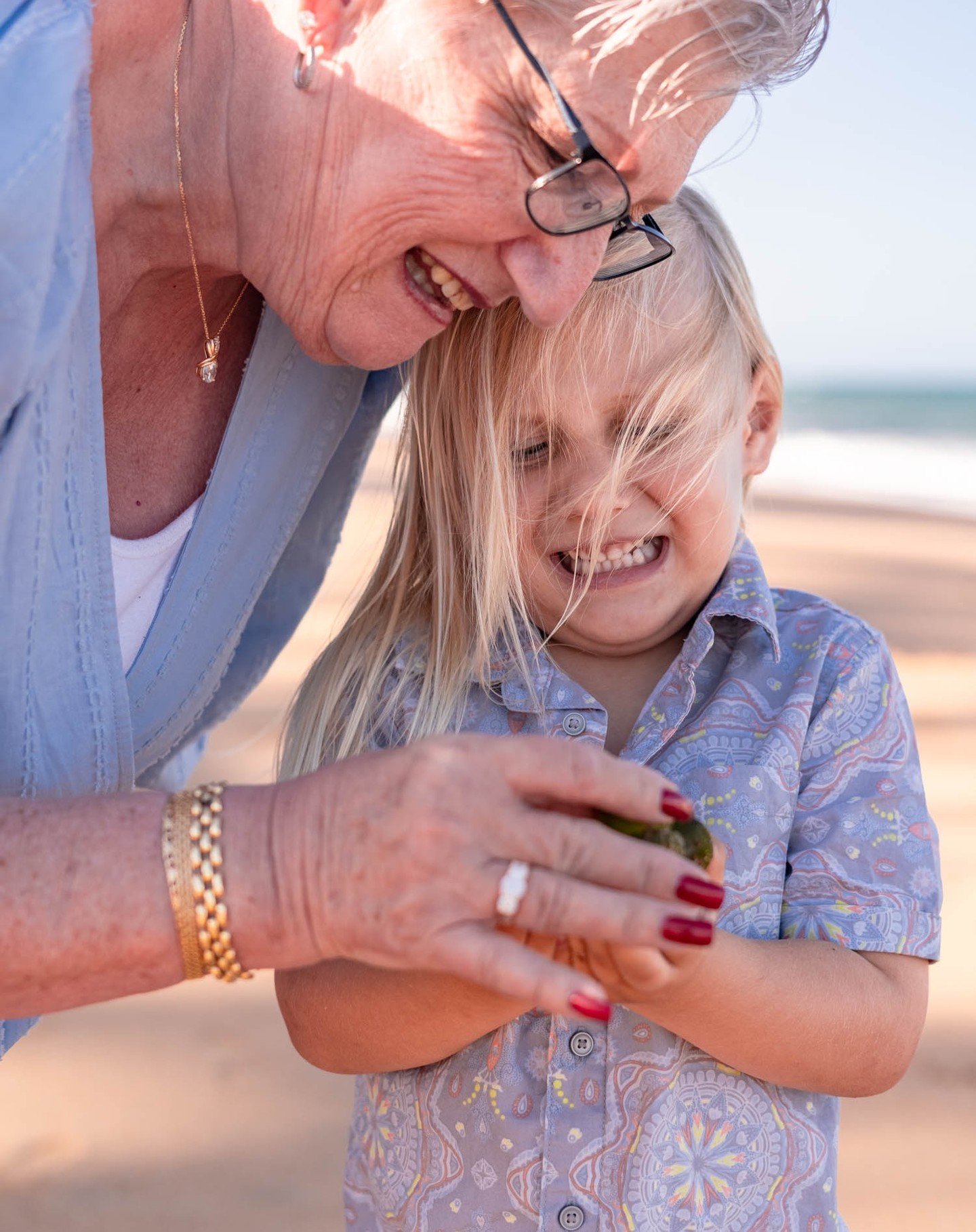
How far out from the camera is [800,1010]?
1.54 meters

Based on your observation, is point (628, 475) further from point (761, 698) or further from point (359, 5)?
point (359, 5)

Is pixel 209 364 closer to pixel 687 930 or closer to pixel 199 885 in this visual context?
pixel 199 885

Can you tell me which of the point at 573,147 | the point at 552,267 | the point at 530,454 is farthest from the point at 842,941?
the point at 573,147

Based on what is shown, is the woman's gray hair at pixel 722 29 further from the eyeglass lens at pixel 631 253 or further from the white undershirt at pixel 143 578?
the white undershirt at pixel 143 578

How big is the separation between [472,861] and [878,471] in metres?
13.0

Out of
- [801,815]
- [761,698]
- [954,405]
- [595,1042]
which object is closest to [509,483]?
[761,698]

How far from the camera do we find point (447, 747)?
3.85 ft

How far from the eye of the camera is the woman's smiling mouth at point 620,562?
1850 millimetres

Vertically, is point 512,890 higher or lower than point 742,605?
lower

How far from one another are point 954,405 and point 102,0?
20018 mm

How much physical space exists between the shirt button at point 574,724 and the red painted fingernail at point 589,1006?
0.69m

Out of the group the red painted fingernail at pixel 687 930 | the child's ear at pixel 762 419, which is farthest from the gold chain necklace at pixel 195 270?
the red painted fingernail at pixel 687 930

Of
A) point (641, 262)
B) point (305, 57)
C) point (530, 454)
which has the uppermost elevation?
point (305, 57)

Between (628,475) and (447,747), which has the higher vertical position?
A: (628,475)
